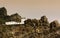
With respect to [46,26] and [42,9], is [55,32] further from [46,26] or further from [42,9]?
[42,9]

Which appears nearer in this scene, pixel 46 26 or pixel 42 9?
pixel 46 26

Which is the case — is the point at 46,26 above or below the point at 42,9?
below

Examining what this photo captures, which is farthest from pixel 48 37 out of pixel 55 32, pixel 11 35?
pixel 11 35

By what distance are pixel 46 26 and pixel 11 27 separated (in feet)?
2.48

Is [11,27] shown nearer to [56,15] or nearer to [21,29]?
[21,29]

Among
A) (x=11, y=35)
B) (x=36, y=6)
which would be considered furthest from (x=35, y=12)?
(x=11, y=35)

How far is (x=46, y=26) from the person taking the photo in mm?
7395

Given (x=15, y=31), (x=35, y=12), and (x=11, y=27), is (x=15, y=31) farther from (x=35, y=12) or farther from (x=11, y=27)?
(x=35, y=12)

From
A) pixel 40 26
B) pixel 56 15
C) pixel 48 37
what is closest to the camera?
pixel 48 37

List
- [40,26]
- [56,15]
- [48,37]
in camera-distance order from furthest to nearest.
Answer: [56,15] → [40,26] → [48,37]

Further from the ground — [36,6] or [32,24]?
[36,6]

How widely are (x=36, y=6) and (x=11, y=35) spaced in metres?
3.28

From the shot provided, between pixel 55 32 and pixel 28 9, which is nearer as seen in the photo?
pixel 55 32

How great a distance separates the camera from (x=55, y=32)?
7.00 metres
